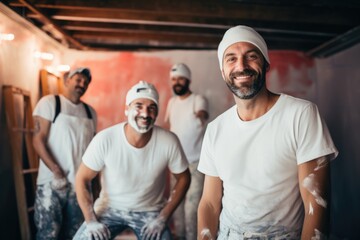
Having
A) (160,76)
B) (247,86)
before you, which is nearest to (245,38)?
(247,86)

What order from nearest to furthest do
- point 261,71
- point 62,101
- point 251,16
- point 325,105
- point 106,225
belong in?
point 261,71 → point 106,225 → point 62,101 → point 251,16 → point 325,105

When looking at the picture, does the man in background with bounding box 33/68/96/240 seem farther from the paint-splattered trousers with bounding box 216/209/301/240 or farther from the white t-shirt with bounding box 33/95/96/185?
the paint-splattered trousers with bounding box 216/209/301/240

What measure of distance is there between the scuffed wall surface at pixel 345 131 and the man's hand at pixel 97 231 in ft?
10.5

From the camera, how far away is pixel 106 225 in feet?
9.57

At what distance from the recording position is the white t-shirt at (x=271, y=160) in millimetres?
1911

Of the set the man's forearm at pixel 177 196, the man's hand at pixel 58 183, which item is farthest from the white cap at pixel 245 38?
the man's hand at pixel 58 183

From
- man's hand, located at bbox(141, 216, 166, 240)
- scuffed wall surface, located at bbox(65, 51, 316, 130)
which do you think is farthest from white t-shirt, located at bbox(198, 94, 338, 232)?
scuffed wall surface, located at bbox(65, 51, 316, 130)

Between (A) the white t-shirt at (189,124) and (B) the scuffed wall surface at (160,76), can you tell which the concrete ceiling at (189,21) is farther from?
(A) the white t-shirt at (189,124)

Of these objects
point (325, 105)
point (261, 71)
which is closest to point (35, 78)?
point (261, 71)

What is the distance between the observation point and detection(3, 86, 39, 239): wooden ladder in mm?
3834

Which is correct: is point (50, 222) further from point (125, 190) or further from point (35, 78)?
point (35, 78)

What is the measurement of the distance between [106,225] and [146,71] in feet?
10.9

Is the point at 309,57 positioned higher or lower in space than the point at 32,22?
lower

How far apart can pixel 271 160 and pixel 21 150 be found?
2.82 m
